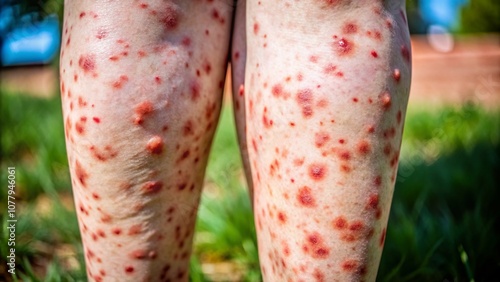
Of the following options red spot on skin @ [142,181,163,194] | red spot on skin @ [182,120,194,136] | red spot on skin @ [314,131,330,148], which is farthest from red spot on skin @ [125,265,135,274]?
red spot on skin @ [314,131,330,148]

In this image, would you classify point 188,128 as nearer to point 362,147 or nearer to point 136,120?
point 136,120

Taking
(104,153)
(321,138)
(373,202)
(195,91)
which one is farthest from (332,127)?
(104,153)

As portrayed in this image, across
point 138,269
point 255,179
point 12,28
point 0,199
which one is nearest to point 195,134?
point 255,179

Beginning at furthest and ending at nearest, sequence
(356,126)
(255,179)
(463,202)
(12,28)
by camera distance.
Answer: (12,28) → (463,202) → (255,179) → (356,126)

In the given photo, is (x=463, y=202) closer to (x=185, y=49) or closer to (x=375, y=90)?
(x=375, y=90)

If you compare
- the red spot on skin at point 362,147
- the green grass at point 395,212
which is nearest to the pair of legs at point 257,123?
the red spot on skin at point 362,147

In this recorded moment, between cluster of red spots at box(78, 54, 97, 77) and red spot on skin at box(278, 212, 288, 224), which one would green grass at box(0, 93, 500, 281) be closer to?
red spot on skin at box(278, 212, 288, 224)

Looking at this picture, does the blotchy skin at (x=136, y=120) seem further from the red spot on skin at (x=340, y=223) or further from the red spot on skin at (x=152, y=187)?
the red spot on skin at (x=340, y=223)
